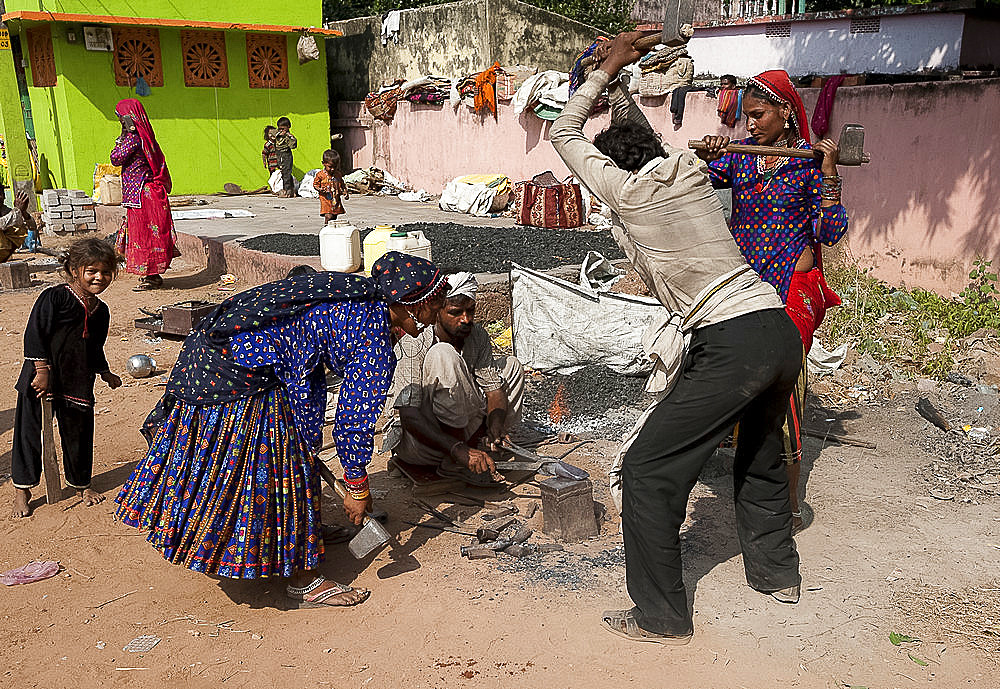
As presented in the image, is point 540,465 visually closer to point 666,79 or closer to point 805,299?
point 805,299

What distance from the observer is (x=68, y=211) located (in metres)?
12.3

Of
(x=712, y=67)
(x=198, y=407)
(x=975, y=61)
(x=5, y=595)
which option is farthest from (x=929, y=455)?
(x=712, y=67)

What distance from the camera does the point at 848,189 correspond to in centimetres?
764

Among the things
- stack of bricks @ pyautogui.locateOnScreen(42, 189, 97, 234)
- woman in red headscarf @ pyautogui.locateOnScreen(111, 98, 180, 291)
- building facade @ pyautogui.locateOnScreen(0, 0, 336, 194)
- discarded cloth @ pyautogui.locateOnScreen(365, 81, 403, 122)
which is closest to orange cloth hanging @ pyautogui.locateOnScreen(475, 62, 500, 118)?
discarded cloth @ pyautogui.locateOnScreen(365, 81, 403, 122)

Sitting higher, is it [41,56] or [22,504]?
[41,56]

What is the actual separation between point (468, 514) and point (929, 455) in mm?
2479

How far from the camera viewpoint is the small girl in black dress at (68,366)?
3.64 m

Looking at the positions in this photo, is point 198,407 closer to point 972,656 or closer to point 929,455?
point 972,656

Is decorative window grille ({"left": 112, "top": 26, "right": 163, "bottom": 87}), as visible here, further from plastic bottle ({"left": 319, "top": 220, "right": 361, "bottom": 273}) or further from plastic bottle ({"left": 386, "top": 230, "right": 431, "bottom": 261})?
plastic bottle ({"left": 386, "top": 230, "right": 431, "bottom": 261})

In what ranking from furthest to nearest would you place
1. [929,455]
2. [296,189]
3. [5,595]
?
[296,189], [929,455], [5,595]

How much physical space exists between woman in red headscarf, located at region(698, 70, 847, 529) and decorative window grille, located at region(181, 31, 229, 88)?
13781mm

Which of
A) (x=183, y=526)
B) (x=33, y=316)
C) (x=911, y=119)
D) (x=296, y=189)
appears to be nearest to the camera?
(x=183, y=526)

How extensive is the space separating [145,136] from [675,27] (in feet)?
21.7

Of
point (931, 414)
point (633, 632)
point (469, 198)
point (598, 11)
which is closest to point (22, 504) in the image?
point (633, 632)
